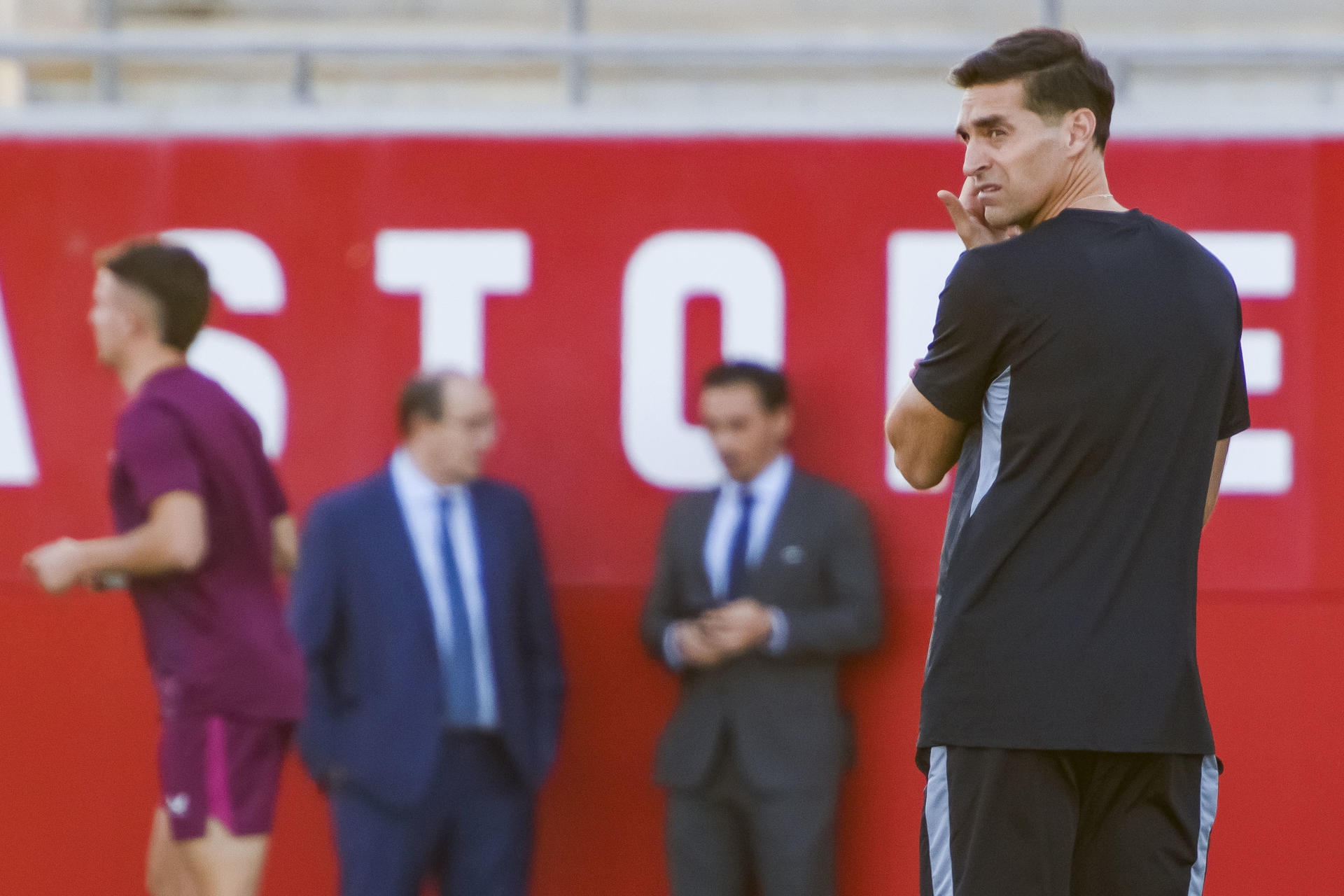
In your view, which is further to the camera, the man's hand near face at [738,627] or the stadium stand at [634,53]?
the stadium stand at [634,53]


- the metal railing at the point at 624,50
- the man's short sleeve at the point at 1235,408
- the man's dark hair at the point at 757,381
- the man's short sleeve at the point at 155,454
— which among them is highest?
the metal railing at the point at 624,50

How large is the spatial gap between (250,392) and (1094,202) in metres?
3.11

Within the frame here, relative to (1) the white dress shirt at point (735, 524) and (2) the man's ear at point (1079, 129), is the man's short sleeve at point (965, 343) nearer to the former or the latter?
(2) the man's ear at point (1079, 129)

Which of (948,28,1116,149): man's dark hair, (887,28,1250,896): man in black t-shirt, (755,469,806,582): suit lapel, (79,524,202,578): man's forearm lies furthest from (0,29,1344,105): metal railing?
(887,28,1250,896): man in black t-shirt

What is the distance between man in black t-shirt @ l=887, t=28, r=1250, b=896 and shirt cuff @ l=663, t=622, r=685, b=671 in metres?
2.17

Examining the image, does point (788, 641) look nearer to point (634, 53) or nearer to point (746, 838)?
point (746, 838)

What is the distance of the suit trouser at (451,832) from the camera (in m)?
4.04

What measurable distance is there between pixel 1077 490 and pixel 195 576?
2.21 meters

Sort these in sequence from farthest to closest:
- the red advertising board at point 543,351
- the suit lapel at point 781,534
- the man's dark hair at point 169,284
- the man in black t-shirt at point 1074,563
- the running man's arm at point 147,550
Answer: the red advertising board at point 543,351, the suit lapel at point 781,534, the man's dark hair at point 169,284, the running man's arm at point 147,550, the man in black t-shirt at point 1074,563

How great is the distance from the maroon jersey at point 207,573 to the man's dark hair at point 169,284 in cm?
12

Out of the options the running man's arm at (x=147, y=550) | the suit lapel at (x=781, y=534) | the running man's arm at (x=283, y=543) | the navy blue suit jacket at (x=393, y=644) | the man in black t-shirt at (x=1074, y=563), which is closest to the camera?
the man in black t-shirt at (x=1074, y=563)

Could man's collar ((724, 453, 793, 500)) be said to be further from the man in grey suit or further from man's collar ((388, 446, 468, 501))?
man's collar ((388, 446, 468, 501))

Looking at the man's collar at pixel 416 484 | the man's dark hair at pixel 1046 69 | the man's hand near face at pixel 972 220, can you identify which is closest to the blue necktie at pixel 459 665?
the man's collar at pixel 416 484

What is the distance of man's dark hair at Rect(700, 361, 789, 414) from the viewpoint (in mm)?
4297
